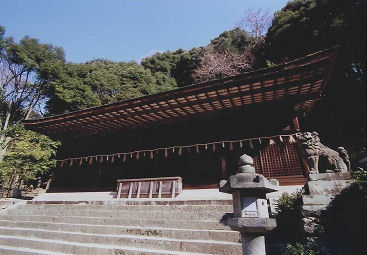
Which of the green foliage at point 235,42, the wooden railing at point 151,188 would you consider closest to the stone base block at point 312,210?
the wooden railing at point 151,188

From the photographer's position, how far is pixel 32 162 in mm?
13219

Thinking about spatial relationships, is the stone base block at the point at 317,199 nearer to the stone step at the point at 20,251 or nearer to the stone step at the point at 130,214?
the stone step at the point at 130,214

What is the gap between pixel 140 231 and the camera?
651cm

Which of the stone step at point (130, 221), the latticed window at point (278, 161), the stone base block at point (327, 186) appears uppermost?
the latticed window at point (278, 161)

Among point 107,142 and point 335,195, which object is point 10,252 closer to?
point 107,142

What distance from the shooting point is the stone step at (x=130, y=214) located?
6707 millimetres

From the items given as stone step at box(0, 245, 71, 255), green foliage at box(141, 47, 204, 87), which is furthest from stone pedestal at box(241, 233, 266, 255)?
green foliage at box(141, 47, 204, 87)

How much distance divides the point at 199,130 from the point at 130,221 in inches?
239

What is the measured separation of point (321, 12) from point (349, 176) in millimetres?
16923

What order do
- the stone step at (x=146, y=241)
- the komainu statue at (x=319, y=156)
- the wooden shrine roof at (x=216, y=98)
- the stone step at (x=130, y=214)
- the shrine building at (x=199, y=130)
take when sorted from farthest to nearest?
the shrine building at (x=199, y=130) < the wooden shrine roof at (x=216, y=98) < the stone step at (x=130, y=214) < the komainu statue at (x=319, y=156) < the stone step at (x=146, y=241)

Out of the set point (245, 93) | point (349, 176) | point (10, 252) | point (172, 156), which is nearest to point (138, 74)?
point (172, 156)

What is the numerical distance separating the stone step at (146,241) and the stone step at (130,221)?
649 mm

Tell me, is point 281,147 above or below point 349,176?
above

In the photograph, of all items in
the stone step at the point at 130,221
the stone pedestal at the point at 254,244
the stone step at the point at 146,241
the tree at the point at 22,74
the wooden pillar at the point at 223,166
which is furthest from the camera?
the tree at the point at 22,74
